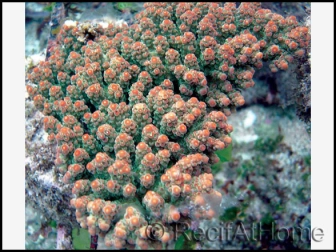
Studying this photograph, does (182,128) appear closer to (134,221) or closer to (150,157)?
(150,157)

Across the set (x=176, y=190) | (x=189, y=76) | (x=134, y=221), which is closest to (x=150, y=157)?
(x=176, y=190)

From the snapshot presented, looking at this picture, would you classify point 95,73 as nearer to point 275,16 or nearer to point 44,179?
point 44,179

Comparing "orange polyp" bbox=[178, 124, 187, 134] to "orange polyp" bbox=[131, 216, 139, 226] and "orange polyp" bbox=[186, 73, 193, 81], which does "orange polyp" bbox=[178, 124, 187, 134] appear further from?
"orange polyp" bbox=[131, 216, 139, 226]

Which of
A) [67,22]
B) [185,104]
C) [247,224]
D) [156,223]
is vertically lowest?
[247,224]

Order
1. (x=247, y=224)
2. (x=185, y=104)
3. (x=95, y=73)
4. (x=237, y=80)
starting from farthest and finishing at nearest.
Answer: (x=247, y=224)
(x=237, y=80)
(x=95, y=73)
(x=185, y=104)

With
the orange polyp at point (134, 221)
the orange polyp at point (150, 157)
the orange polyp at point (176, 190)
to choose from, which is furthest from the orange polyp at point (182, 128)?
the orange polyp at point (134, 221)

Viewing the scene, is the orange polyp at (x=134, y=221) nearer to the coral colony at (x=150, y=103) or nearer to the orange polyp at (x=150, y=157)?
the coral colony at (x=150, y=103)

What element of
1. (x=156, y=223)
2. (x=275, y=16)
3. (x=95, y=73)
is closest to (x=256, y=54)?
(x=275, y=16)

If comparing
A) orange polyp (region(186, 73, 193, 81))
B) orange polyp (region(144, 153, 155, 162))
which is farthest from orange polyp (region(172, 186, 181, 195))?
orange polyp (region(186, 73, 193, 81))
